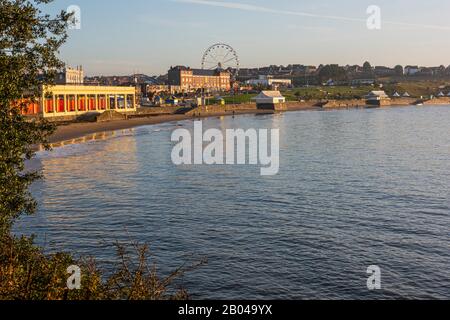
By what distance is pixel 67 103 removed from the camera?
385 ft

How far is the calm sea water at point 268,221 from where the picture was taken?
22938 mm

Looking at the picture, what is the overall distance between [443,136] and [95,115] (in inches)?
3155

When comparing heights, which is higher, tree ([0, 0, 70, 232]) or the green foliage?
tree ([0, 0, 70, 232])

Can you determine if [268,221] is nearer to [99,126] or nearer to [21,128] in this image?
[21,128]

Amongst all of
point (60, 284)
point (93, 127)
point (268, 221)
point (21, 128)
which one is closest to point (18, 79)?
point (21, 128)

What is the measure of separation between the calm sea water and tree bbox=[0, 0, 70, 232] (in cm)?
803

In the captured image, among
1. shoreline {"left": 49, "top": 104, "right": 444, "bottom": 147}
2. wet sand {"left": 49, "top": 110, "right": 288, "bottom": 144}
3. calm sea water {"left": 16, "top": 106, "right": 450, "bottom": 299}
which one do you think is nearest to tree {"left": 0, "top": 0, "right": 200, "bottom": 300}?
calm sea water {"left": 16, "top": 106, "right": 450, "bottom": 299}

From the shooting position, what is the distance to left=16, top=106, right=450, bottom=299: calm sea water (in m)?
22.9

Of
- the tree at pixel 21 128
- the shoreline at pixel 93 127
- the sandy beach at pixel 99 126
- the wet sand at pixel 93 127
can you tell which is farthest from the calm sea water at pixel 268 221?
the sandy beach at pixel 99 126

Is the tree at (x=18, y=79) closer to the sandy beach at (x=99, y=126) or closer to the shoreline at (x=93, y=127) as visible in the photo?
the shoreline at (x=93, y=127)

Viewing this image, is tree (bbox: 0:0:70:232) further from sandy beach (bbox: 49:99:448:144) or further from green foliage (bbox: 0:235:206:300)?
sandy beach (bbox: 49:99:448:144)

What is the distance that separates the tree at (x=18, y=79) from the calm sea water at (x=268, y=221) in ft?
26.3
